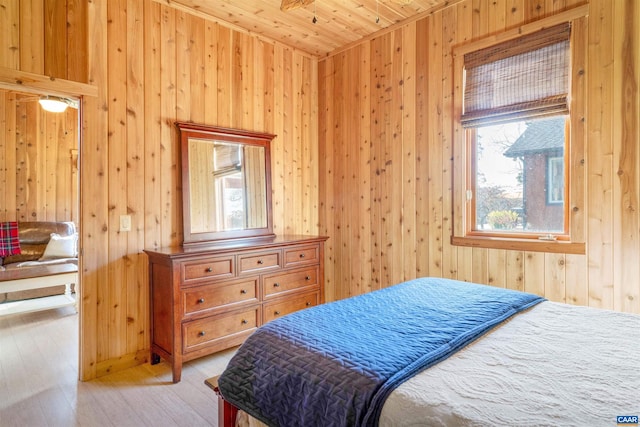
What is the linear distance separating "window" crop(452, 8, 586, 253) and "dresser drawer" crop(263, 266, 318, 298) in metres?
1.33

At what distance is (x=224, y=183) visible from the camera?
10.3ft

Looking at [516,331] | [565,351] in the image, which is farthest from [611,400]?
[516,331]

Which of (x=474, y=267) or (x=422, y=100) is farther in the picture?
(x=422, y=100)

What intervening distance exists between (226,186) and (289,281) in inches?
40.0

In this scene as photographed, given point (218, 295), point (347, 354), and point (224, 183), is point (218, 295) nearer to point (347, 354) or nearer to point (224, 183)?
point (224, 183)

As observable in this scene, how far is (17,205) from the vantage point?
496cm

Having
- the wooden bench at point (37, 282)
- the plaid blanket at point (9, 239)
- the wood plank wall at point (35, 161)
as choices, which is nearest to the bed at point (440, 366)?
the wooden bench at point (37, 282)

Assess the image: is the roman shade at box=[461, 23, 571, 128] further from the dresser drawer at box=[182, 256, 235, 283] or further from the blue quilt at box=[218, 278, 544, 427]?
the dresser drawer at box=[182, 256, 235, 283]

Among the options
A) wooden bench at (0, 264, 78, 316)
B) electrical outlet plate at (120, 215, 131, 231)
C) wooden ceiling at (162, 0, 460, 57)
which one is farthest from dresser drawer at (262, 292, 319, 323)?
wooden bench at (0, 264, 78, 316)

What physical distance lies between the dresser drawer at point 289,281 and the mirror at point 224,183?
0.51 m

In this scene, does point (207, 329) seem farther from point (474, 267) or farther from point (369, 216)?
point (474, 267)

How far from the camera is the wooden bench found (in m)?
3.71

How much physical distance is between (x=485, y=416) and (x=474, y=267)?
2.10 meters

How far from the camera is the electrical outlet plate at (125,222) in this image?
266cm
